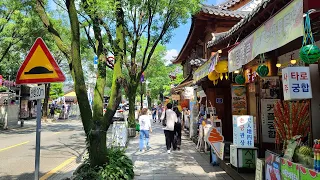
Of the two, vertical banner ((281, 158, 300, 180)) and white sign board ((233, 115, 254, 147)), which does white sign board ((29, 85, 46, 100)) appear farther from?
white sign board ((233, 115, 254, 147))

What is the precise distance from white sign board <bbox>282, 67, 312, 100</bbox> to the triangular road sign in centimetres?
342

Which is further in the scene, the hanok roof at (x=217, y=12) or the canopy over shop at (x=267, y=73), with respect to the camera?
the hanok roof at (x=217, y=12)

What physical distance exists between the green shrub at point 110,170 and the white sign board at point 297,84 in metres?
3.63

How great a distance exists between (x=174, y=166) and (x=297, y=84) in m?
5.19

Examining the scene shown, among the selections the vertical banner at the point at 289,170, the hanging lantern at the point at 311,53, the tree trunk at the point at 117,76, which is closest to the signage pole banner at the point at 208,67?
the tree trunk at the point at 117,76

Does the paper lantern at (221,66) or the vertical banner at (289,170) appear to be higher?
the paper lantern at (221,66)

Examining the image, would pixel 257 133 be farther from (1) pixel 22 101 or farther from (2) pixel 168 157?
(1) pixel 22 101

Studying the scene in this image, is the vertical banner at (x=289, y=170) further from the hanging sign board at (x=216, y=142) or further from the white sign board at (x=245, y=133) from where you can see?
the hanging sign board at (x=216, y=142)

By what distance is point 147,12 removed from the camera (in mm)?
14297

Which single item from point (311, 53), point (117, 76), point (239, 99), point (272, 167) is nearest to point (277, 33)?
point (311, 53)

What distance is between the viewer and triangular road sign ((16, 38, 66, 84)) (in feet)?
14.1

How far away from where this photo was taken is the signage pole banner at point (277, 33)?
3.26 m

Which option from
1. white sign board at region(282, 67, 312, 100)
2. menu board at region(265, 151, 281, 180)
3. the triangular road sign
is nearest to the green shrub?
the triangular road sign

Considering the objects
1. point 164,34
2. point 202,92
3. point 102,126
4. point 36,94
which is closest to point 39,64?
point 36,94
